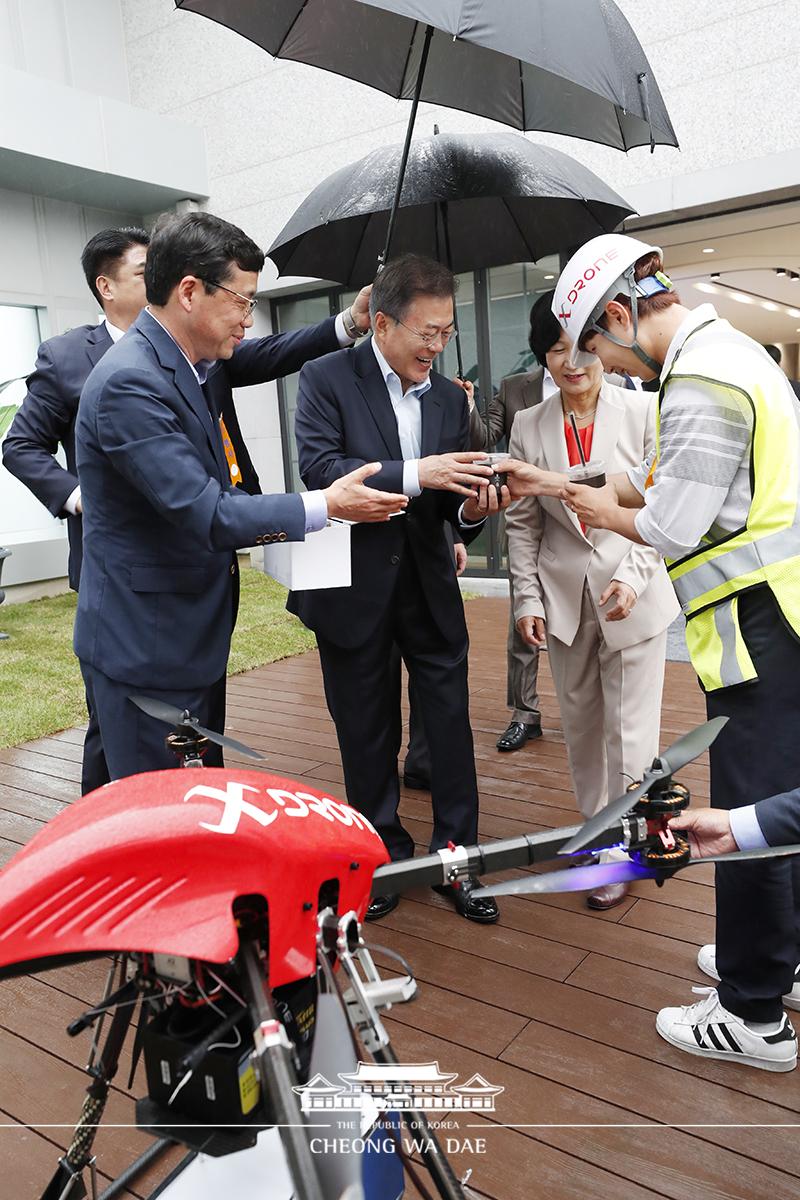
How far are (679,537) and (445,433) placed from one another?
1.02 m

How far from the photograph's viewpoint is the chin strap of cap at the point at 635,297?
1.67 metres

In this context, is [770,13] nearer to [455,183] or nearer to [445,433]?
[455,183]

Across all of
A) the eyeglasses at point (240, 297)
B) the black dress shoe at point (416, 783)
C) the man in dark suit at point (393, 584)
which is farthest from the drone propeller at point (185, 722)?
the black dress shoe at point (416, 783)

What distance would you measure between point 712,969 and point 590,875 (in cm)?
155

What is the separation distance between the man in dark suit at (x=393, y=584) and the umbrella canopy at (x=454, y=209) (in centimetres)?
64

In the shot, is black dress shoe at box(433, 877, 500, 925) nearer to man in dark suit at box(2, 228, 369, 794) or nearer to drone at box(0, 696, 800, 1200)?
man in dark suit at box(2, 228, 369, 794)

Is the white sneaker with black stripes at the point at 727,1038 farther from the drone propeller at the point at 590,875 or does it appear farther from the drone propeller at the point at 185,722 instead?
the drone propeller at the point at 185,722

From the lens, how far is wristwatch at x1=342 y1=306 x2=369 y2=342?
8.29ft

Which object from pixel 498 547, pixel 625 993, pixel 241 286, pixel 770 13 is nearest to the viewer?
pixel 241 286

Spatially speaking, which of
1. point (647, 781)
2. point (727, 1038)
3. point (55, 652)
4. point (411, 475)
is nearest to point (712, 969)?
point (727, 1038)

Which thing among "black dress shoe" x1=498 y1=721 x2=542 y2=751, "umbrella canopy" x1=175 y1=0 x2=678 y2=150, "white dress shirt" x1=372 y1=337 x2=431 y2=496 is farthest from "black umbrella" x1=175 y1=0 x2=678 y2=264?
"black dress shoe" x1=498 y1=721 x2=542 y2=751

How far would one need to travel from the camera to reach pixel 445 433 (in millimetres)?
2469

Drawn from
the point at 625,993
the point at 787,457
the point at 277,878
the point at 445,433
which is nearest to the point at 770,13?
the point at 445,433

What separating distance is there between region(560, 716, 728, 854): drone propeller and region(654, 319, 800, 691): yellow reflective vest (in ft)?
2.40
